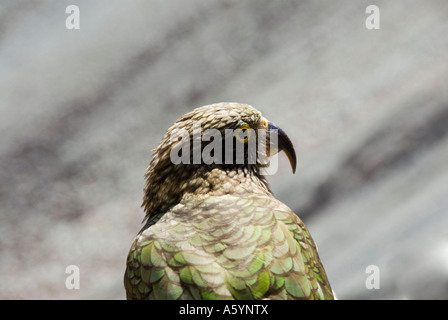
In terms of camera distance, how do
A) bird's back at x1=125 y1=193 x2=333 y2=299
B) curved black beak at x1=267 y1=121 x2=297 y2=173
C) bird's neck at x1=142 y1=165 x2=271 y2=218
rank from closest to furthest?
bird's back at x1=125 y1=193 x2=333 y2=299, bird's neck at x1=142 y1=165 x2=271 y2=218, curved black beak at x1=267 y1=121 x2=297 y2=173

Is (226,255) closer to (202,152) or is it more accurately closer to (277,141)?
(202,152)

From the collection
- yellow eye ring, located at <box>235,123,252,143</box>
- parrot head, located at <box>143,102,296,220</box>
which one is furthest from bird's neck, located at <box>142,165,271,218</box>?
yellow eye ring, located at <box>235,123,252,143</box>

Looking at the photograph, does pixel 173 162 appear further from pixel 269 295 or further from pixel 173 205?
pixel 269 295

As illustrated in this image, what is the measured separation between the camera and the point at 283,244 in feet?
5.83

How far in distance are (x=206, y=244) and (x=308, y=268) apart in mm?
402

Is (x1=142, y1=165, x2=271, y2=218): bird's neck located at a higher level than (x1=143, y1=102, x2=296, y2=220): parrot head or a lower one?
lower

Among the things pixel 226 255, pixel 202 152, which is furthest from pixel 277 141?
pixel 226 255

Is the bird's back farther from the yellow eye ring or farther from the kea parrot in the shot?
the yellow eye ring

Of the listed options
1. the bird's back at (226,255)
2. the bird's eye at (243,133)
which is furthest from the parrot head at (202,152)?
the bird's back at (226,255)

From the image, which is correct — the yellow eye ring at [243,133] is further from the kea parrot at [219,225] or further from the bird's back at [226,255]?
the bird's back at [226,255]

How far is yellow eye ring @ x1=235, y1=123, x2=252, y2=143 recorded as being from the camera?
6.84ft

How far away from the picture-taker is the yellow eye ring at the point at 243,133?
2.09 metres

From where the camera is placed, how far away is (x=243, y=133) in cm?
210

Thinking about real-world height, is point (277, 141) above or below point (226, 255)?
above
